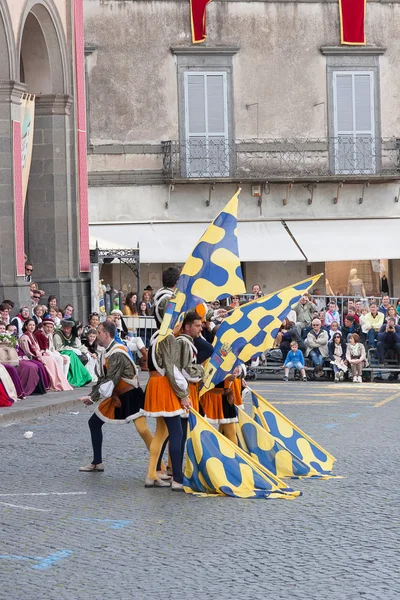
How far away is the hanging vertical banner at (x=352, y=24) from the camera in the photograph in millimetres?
35844

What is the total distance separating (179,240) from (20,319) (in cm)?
1297

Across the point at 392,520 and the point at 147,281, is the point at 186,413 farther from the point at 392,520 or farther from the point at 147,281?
the point at 147,281

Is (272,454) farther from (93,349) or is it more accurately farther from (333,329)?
(333,329)

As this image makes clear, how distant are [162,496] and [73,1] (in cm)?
1869

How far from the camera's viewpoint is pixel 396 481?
1112 cm

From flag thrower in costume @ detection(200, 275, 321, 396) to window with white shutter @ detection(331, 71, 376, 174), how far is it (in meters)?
24.5

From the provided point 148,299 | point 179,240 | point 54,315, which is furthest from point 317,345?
point 179,240

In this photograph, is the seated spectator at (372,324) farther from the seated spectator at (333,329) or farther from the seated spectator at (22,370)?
the seated spectator at (22,370)

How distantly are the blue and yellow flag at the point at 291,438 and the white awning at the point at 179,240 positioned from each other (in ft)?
69.6

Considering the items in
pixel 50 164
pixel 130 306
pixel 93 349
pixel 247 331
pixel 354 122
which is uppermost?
pixel 354 122

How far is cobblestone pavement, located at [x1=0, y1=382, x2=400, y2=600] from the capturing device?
7453 mm

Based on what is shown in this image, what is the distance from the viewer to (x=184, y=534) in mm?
8969

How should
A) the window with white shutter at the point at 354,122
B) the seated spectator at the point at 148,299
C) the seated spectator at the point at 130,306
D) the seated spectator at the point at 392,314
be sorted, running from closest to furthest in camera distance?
the seated spectator at the point at 392,314
the seated spectator at the point at 130,306
the seated spectator at the point at 148,299
the window with white shutter at the point at 354,122

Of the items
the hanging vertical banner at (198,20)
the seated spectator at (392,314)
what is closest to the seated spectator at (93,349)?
the seated spectator at (392,314)
